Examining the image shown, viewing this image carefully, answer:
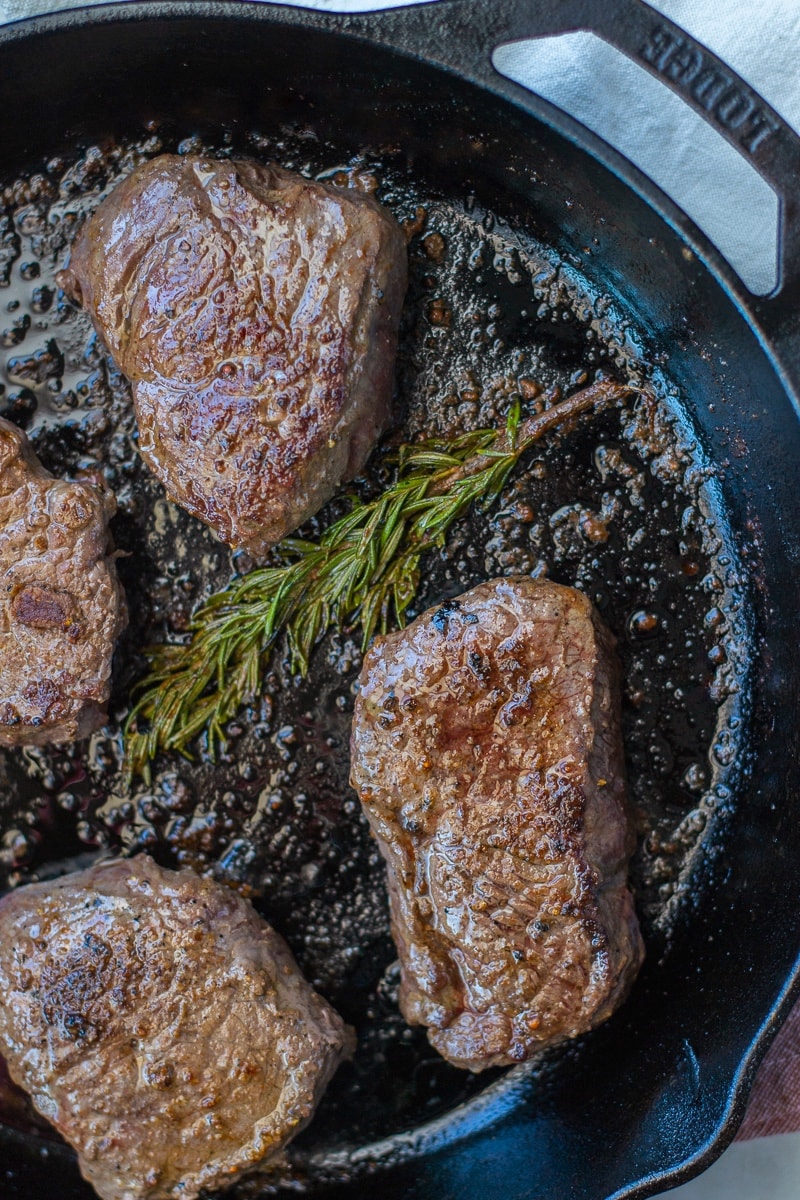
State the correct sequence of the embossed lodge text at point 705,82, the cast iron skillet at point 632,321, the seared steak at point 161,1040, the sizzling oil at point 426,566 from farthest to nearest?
1. the sizzling oil at point 426,566
2. the seared steak at point 161,1040
3. the cast iron skillet at point 632,321
4. the embossed lodge text at point 705,82

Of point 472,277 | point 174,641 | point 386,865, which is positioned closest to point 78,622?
point 174,641

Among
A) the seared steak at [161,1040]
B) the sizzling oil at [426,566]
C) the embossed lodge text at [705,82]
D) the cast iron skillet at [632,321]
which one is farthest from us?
the sizzling oil at [426,566]

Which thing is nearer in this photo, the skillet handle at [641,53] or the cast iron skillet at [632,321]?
the skillet handle at [641,53]

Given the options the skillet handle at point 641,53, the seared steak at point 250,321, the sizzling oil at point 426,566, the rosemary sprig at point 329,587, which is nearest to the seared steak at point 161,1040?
the sizzling oil at point 426,566

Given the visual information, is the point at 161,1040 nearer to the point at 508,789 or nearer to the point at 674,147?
the point at 508,789

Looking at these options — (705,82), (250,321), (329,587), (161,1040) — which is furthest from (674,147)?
(161,1040)

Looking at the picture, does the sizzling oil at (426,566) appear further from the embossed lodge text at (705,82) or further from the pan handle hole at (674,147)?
the embossed lodge text at (705,82)

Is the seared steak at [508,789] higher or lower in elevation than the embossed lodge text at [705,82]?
lower
